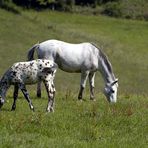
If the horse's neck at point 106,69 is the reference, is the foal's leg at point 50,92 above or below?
above

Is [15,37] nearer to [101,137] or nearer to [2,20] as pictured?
[2,20]

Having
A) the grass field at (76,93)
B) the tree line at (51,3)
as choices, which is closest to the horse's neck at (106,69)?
the grass field at (76,93)

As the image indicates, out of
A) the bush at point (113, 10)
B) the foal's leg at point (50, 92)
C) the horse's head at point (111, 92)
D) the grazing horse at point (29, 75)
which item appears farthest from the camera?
the bush at point (113, 10)

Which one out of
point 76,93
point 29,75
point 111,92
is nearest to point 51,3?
point 76,93

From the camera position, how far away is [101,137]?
1066 cm

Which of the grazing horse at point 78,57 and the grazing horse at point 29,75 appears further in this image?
the grazing horse at point 78,57

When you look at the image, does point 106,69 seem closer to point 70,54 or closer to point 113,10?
point 70,54

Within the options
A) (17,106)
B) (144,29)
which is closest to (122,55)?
(144,29)

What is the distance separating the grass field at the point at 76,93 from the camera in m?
10.6

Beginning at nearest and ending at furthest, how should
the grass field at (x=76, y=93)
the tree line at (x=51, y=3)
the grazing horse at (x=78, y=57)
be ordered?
the grass field at (x=76, y=93), the grazing horse at (x=78, y=57), the tree line at (x=51, y=3)

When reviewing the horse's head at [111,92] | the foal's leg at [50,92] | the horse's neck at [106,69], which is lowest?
the horse's head at [111,92]

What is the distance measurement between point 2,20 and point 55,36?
6975 mm

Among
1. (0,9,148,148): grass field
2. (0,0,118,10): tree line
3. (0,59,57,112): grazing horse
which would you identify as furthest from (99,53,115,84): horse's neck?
(0,0,118,10): tree line

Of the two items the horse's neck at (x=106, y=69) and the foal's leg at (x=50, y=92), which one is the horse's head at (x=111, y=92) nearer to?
the horse's neck at (x=106, y=69)
